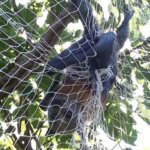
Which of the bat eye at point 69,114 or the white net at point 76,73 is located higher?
the white net at point 76,73

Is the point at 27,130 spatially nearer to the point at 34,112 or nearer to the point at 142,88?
the point at 34,112

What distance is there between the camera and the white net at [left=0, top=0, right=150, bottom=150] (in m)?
0.90

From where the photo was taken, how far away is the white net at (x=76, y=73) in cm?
90

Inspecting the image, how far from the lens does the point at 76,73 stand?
0.91 m

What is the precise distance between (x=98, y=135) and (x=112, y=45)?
18 cm

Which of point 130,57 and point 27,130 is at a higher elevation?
point 130,57

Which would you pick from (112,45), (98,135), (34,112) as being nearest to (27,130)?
(34,112)

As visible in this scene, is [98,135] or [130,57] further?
[130,57]

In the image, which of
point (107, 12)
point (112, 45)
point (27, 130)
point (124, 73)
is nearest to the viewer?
point (112, 45)

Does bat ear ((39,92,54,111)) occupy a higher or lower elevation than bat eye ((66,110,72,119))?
higher

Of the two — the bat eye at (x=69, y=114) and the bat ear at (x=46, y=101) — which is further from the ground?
the bat ear at (x=46, y=101)

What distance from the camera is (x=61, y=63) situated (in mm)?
859

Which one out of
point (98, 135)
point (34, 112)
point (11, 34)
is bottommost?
point (98, 135)

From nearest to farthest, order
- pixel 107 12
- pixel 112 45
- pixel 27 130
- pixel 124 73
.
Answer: pixel 112 45
pixel 107 12
pixel 124 73
pixel 27 130
